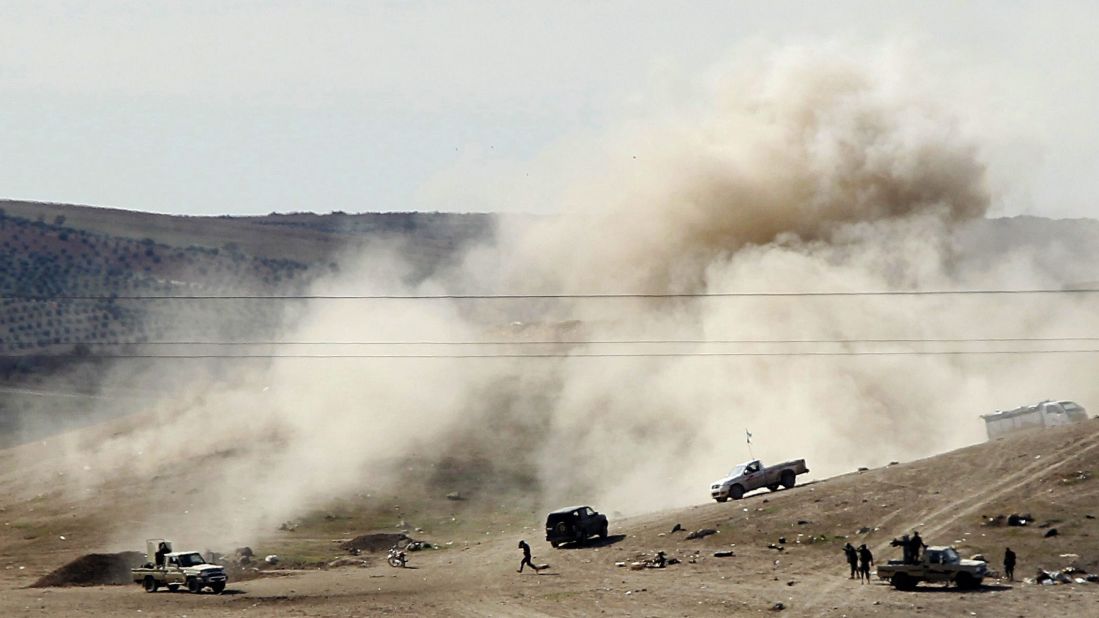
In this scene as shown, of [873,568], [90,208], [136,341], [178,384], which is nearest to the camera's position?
[873,568]

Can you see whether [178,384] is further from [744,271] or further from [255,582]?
[255,582]

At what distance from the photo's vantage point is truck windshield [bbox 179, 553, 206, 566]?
169 ft

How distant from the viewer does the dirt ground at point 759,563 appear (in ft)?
140

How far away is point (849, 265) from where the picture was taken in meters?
87.2

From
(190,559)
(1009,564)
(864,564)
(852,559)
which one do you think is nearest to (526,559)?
(190,559)

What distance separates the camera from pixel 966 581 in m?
42.8

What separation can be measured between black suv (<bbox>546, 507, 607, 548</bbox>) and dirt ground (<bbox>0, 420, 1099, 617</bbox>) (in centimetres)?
63

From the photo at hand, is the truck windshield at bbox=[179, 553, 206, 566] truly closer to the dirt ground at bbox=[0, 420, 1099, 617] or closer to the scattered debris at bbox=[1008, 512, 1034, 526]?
the dirt ground at bbox=[0, 420, 1099, 617]

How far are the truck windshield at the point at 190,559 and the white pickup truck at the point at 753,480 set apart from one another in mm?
20646

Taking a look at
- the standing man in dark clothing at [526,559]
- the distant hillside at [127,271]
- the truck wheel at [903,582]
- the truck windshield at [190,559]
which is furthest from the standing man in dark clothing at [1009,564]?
the distant hillside at [127,271]

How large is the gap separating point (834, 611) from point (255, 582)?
21942 mm

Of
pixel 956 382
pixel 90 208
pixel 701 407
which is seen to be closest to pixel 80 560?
pixel 701 407

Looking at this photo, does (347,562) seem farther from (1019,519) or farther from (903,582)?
(1019,519)

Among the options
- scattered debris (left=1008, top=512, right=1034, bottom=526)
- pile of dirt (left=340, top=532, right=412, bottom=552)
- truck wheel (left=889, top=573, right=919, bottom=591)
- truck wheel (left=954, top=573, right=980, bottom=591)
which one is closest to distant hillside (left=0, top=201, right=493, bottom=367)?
pile of dirt (left=340, top=532, right=412, bottom=552)
